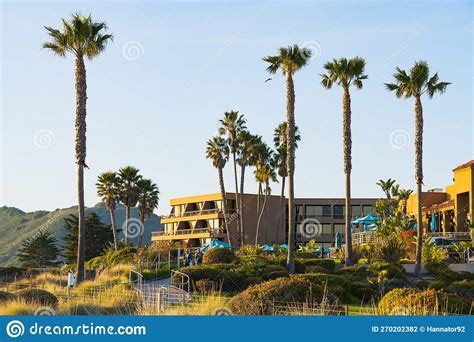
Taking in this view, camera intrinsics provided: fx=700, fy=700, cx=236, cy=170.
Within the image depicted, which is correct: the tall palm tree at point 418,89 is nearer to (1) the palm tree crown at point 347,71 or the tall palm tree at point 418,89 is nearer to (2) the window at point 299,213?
(1) the palm tree crown at point 347,71

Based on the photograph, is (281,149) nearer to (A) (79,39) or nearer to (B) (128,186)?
(B) (128,186)

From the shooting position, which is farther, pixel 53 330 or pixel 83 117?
pixel 83 117

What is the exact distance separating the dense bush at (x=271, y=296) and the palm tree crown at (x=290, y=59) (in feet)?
75.2

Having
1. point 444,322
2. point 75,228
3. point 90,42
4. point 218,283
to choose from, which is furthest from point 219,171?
point 444,322

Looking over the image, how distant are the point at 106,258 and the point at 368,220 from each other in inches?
824

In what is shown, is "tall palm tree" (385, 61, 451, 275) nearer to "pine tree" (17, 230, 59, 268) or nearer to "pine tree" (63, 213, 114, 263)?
"pine tree" (63, 213, 114, 263)

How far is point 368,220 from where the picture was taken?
56406 mm

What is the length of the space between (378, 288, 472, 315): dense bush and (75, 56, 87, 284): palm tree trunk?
864 inches

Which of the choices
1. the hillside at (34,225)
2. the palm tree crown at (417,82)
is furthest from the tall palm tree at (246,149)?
the hillside at (34,225)

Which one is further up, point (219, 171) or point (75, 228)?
point (219, 171)

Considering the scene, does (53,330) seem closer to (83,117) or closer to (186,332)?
(186,332)

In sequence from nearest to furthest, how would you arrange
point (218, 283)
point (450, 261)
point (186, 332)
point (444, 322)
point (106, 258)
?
point (186, 332), point (444, 322), point (218, 283), point (450, 261), point (106, 258)

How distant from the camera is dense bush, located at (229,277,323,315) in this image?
59.2 ft

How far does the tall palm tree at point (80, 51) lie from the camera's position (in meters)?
37.2
